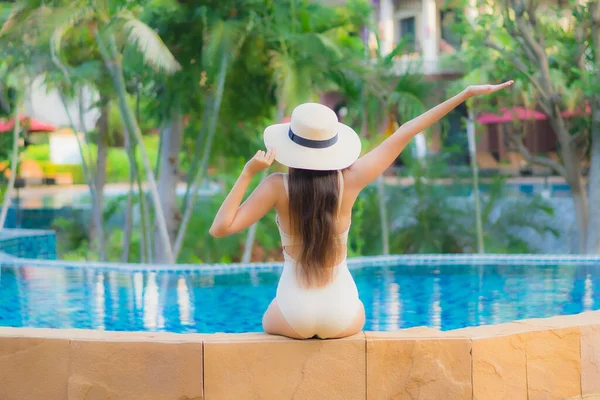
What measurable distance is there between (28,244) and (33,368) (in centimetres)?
927

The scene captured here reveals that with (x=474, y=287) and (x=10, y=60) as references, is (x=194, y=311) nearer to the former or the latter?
(x=474, y=287)

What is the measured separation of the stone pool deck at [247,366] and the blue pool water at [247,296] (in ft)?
6.77

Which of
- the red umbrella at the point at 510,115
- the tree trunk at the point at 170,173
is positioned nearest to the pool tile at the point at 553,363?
the red umbrella at the point at 510,115

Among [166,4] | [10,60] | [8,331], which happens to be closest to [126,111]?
[166,4]

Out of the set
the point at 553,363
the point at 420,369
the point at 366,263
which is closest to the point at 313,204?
the point at 420,369

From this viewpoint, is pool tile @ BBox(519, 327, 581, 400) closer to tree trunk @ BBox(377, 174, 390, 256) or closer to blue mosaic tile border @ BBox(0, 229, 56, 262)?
tree trunk @ BBox(377, 174, 390, 256)

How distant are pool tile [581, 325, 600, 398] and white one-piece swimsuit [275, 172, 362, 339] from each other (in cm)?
120

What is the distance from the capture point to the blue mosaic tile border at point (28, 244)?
1261cm

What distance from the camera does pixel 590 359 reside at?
4484 mm

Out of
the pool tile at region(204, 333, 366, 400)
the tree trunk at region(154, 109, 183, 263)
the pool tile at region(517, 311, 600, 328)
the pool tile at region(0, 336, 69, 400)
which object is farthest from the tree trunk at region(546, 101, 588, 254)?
the pool tile at region(0, 336, 69, 400)

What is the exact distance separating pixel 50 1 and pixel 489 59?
23.0 ft

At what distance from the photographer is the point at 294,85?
11734mm

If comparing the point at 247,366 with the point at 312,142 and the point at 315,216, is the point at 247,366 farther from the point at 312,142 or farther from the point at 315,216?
the point at 312,142

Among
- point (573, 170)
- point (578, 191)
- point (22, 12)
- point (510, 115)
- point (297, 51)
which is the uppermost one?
point (22, 12)
